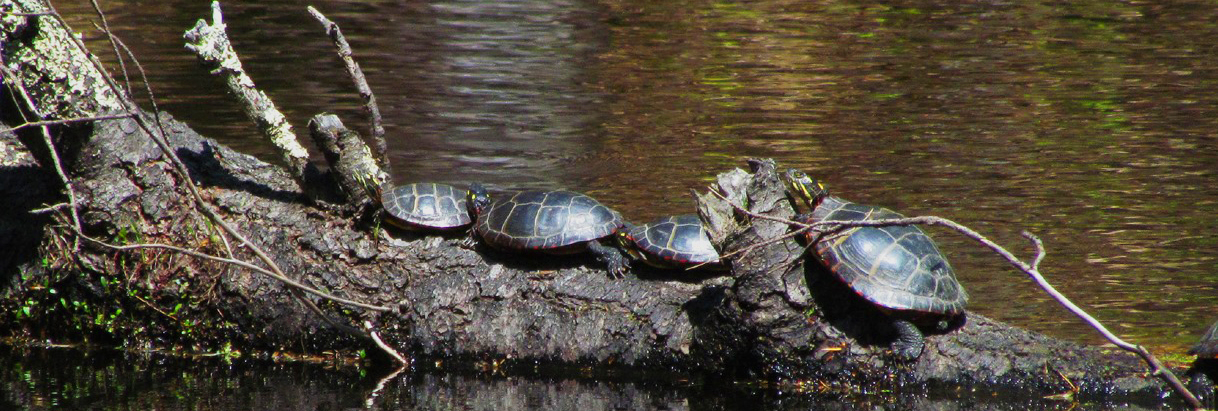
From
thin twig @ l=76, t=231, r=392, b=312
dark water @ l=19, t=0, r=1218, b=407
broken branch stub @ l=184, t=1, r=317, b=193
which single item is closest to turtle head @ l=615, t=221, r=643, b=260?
thin twig @ l=76, t=231, r=392, b=312

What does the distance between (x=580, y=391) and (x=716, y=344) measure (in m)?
0.75

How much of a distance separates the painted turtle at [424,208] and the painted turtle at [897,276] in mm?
2176

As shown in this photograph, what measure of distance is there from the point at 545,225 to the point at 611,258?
0.41 metres

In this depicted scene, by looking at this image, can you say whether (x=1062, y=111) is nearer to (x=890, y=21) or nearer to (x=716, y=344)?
(x=890, y=21)

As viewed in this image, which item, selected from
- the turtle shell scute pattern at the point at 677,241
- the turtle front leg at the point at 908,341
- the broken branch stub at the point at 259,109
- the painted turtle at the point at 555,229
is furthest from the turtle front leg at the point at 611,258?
the broken branch stub at the point at 259,109

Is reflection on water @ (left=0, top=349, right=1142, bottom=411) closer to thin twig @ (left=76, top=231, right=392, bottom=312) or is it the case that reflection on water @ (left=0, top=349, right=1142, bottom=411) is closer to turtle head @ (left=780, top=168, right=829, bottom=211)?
thin twig @ (left=76, top=231, right=392, bottom=312)

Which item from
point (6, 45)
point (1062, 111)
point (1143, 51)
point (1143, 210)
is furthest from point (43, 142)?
point (1143, 51)

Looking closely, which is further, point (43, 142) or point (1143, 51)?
point (1143, 51)

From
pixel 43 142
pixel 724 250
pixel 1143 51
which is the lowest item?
pixel 1143 51

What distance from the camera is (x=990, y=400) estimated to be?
5.59m

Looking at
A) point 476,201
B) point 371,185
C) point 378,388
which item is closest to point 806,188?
point 476,201

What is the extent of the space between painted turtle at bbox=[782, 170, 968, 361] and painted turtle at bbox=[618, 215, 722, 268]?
0.65 metres

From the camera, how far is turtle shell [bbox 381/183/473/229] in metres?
6.64

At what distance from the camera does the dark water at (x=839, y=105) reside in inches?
338
